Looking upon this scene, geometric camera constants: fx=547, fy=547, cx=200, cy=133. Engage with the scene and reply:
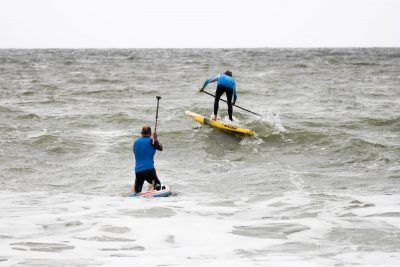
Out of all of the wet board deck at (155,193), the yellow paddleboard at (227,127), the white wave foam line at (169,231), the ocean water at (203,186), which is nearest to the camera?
the white wave foam line at (169,231)

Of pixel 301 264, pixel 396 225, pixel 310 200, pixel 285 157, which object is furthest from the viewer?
pixel 285 157

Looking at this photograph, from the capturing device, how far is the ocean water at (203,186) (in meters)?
6.18

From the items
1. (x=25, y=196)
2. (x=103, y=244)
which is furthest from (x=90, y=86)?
(x=103, y=244)

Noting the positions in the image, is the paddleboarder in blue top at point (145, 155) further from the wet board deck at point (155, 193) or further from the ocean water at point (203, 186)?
the ocean water at point (203, 186)

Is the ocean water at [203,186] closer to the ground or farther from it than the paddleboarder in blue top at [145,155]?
closer to the ground

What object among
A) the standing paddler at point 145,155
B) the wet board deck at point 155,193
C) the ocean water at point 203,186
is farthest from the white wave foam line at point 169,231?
the standing paddler at point 145,155

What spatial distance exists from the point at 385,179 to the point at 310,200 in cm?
260

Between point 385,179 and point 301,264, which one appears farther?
point 385,179

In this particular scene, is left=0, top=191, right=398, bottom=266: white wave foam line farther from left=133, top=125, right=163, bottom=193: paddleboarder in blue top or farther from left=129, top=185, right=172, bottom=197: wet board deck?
left=133, top=125, right=163, bottom=193: paddleboarder in blue top

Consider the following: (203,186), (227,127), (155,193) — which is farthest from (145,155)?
(227,127)

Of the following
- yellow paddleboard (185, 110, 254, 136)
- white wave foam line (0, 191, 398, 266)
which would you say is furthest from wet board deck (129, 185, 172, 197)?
yellow paddleboard (185, 110, 254, 136)

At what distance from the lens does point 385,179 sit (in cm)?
1083

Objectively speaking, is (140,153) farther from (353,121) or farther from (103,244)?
(353,121)

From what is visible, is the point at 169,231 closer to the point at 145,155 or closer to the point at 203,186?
the point at 145,155
